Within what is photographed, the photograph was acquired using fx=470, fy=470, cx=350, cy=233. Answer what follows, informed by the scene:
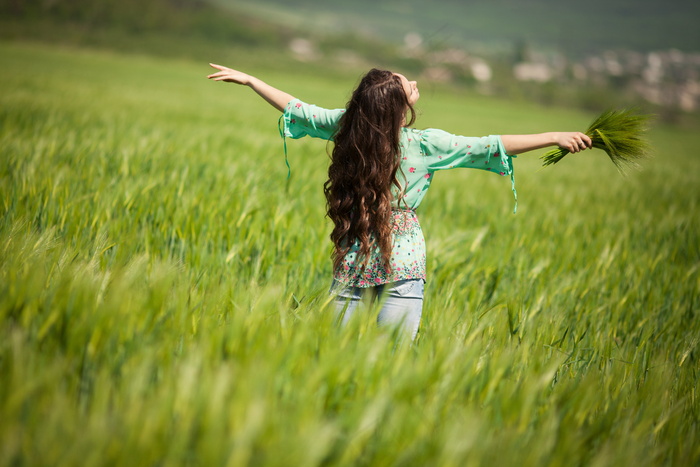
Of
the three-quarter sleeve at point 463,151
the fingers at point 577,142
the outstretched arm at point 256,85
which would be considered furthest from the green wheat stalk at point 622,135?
the outstretched arm at point 256,85

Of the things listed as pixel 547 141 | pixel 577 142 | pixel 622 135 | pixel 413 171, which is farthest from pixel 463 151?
pixel 622 135

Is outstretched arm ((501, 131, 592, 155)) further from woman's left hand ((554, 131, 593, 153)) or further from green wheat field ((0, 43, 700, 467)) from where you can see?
green wheat field ((0, 43, 700, 467))

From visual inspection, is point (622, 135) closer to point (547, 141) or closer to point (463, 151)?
point (547, 141)

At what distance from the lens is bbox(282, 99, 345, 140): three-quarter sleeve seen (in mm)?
2008

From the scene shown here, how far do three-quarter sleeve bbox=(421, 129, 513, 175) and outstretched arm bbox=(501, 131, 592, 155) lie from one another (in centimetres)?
4

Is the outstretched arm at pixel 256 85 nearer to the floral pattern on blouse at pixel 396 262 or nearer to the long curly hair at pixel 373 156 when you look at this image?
the long curly hair at pixel 373 156

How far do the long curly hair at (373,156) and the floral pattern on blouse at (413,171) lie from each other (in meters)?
0.05

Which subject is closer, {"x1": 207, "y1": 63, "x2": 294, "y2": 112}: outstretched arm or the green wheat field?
the green wheat field

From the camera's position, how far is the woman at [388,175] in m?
1.85

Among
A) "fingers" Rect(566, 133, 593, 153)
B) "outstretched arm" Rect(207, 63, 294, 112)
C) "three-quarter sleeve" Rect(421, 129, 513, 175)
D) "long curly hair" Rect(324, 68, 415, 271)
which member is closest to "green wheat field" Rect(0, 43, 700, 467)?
"long curly hair" Rect(324, 68, 415, 271)

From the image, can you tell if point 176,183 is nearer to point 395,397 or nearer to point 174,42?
point 395,397

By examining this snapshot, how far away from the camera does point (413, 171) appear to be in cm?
195

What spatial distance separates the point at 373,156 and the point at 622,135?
1.00 m

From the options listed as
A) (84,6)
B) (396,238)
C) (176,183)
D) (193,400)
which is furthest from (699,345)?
(84,6)
